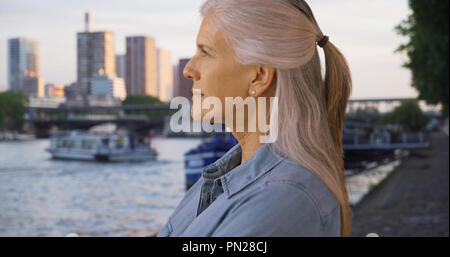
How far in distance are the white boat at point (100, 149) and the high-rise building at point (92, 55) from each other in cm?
2626

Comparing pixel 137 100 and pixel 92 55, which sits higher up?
pixel 92 55

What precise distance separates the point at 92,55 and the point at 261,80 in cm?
476

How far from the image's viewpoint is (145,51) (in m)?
12.0

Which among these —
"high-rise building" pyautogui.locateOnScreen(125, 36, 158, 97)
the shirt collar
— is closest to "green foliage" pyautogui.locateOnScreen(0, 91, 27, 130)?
"high-rise building" pyautogui.locateOnScreen(125, 36, 158, 97)

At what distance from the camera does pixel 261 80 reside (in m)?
0.85

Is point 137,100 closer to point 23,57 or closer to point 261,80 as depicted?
point 23,57

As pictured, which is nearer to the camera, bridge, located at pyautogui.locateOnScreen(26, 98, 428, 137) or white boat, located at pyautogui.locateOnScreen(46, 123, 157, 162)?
white boat, located at pyautogui.locateOnScreen(46, 123, 157, 162)

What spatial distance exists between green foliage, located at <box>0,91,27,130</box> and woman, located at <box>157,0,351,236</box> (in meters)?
56.8

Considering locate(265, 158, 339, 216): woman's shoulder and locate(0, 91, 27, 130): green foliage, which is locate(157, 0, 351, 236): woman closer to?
locate(265, 158, 339, 216): woman's shoulder

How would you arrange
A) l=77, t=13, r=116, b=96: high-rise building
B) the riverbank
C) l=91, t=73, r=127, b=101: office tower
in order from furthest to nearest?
the riverbank
l=77, t=13, r=116, b=96: high-rise building
l=91, t=73, r=127, b=101: office tower

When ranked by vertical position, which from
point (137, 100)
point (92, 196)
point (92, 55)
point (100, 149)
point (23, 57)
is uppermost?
point (23, 57)

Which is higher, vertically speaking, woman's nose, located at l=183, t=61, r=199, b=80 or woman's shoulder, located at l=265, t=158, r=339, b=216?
woman's nose, located at l=183, t=61, r=199, b=80

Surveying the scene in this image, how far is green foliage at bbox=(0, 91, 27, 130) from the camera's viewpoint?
54156mm

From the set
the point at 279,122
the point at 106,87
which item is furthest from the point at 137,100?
the point at 279,122
